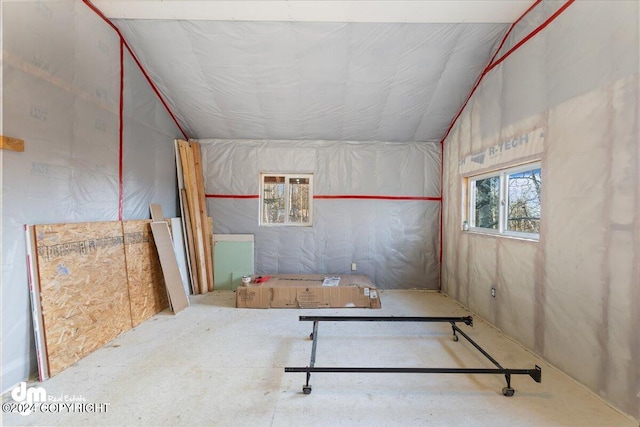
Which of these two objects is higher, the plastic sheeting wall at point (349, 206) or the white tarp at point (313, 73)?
the white tarp at point (313, 73)

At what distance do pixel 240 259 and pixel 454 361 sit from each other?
3152 mm

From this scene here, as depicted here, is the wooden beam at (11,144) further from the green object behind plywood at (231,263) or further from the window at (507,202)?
the window at (507,202)

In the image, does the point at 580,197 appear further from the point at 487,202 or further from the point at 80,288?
the point at 80,288

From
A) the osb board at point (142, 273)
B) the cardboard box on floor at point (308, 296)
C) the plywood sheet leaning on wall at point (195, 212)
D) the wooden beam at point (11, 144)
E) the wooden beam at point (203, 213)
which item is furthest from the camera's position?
the wooden beam at point (203, 213)

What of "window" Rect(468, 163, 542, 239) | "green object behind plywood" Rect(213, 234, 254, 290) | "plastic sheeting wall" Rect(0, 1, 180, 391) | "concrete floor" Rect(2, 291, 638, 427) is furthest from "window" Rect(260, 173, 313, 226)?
"window" Rect(468, 163, 542, 239)

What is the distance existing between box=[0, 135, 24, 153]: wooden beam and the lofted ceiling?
1.58m

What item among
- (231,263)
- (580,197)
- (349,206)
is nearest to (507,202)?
(580,197)

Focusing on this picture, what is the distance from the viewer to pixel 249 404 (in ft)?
5.50

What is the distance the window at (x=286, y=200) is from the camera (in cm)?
434

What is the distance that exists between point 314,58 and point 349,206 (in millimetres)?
2147

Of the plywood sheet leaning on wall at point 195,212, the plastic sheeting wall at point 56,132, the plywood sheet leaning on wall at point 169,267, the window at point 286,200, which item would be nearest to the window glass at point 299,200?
the window at point 286,200

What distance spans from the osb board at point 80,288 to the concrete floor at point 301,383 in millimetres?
154

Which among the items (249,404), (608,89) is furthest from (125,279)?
(608,89)

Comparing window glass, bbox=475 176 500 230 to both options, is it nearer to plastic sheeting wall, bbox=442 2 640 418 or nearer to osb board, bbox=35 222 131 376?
plastic sheeting wall, bbox=442 2 640 418
